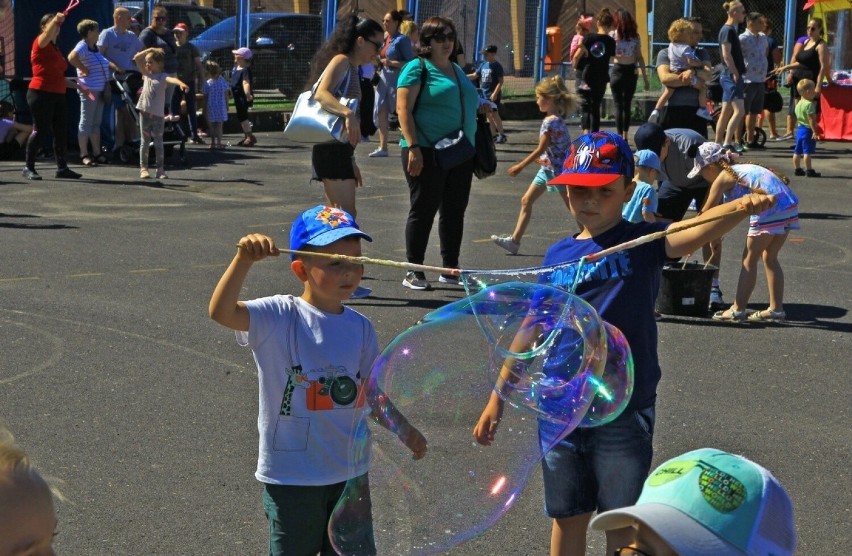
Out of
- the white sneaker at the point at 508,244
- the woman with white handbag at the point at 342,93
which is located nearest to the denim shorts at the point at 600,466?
the woman with white handbag at the point at 342,93

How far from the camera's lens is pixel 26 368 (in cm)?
733

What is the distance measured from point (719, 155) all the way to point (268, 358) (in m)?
5.65

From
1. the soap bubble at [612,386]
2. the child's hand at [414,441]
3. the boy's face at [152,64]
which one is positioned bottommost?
the child's hand at [414,441]

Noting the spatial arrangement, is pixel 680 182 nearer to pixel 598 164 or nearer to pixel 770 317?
pixel 770 317

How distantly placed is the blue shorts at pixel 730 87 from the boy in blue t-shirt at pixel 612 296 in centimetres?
1543

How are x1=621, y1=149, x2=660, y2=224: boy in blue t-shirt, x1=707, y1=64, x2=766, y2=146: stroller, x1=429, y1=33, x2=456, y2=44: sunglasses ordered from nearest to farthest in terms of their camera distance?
x1=621, y1=149, x2=660, y2=224: boy in blue t-shirt, x1=429, y1=33, x2=456, y2=44: sunglasses, x1=707, y1=64, x2=766, y2=146: stroller

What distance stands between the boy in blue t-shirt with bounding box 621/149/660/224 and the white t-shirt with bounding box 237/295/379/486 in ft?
17.9

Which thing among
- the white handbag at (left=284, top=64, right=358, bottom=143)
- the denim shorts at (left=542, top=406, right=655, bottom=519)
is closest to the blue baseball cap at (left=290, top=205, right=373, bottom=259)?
the denim shorts at (left=542, top=406, right=655, bottom=519)

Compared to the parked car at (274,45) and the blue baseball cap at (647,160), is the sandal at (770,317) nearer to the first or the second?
the blue baseball cap at (647,160)

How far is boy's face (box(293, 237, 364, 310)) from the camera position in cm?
375

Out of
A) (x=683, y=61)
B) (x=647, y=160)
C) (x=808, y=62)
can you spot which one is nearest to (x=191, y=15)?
(x=808, y=62)

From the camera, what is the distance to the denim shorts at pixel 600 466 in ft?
12.8

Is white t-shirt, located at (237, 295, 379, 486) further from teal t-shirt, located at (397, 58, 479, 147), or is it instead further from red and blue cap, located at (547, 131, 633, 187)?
teal t-shirt, located at (397, 58, 479, 147)

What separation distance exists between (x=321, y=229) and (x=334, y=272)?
5.2 inches
